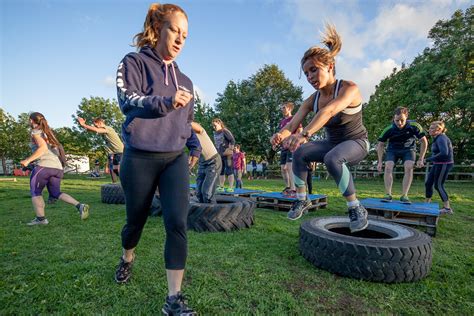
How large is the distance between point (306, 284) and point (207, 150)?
2.90m

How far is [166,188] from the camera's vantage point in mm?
1994

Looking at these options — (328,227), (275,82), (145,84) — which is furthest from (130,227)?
(275,82)

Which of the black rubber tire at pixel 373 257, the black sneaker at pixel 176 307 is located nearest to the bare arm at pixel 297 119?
the black rubber tire at pixel 373 257

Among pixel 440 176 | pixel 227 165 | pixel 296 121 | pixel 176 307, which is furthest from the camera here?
pixel 227 165

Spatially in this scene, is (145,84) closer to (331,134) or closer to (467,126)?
(331,134)

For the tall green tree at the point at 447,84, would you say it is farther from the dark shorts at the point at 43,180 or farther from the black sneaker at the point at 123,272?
the dark shorts at the point at 43,180

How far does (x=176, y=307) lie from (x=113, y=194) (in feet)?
20.7

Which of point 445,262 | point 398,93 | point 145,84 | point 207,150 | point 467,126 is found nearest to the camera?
point 145,84

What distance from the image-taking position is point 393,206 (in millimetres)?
4879

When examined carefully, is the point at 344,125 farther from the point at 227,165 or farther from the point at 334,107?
the point at 227,165

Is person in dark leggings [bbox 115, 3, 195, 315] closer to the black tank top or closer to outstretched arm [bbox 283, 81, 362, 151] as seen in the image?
outstretched arm [bbox 283, 81, 362, 151]

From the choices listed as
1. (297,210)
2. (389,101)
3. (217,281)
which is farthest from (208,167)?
(389,101)

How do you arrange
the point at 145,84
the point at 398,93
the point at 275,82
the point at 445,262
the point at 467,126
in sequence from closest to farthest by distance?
the point at 145,84, the point at 445,262, the point at 467,126, the point at 398,93, the point at 275,82

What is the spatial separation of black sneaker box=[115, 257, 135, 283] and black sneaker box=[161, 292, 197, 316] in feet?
2.31
